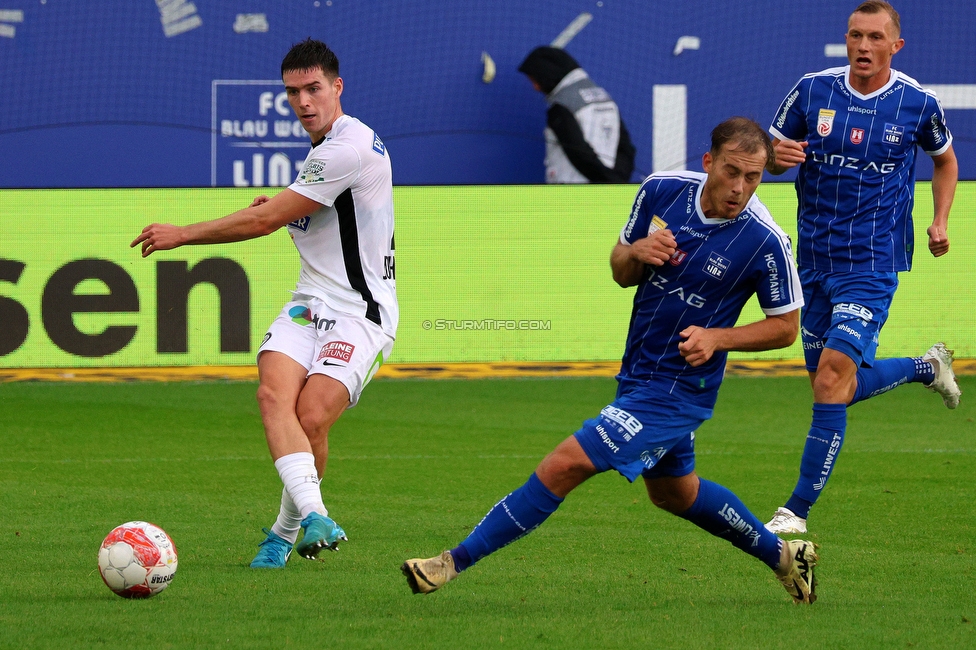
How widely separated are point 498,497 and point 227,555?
1.86 meters

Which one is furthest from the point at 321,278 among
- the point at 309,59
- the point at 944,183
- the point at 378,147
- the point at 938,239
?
the point at 944,183

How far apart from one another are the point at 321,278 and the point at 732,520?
1850mm

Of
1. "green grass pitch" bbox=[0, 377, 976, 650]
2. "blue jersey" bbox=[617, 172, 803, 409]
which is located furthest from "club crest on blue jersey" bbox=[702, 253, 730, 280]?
"green grass pitch" bbox=[0, 377, 976, 650]

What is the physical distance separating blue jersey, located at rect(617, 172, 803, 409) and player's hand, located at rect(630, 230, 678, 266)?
11 cm

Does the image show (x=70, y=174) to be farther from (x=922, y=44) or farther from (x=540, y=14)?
(x=922, y=44)

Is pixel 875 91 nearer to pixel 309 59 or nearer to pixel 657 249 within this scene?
pixel 657 249

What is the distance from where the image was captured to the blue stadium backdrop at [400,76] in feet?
64.3

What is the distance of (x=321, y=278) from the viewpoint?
537 cm

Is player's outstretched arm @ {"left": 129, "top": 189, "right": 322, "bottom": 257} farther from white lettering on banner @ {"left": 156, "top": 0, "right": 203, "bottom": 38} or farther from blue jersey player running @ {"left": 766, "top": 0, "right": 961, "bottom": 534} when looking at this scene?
white lettering on banner @ {"left": 156, "top": 0, "right": 203, "bottom": 38}

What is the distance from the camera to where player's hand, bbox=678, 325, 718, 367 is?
4340 mm

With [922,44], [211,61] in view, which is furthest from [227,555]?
[922,44]

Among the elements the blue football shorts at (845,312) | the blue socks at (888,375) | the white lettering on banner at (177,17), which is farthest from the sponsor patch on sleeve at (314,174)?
the white lettering on banner at (177,17)

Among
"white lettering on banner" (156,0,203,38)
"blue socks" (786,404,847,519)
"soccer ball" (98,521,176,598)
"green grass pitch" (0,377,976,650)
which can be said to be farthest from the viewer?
"white lettering on banner" (156,0,203,38)

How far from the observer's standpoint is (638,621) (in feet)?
14.1
